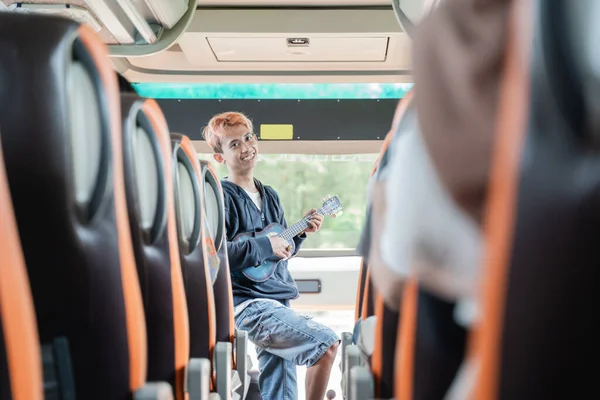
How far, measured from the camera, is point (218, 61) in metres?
4.30

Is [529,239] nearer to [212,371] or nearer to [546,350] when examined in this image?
[546,350]

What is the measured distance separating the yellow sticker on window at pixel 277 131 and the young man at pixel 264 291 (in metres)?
1.12

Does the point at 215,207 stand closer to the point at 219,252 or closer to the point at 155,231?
the point at 219,252

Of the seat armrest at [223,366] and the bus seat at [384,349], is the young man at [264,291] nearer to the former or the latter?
the seat armrest at [223,366]

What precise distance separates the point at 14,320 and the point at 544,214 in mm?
729

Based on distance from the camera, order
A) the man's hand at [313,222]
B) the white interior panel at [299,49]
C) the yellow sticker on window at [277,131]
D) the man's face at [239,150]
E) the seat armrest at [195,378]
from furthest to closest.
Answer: the yellow sticker on window at [277,131] < the white interior panel at [299,49] < the man's hand at [313,222] < the man's face at [239,150] < the seat armrest at [195,378]

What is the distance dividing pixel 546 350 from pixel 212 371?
4.63 feet

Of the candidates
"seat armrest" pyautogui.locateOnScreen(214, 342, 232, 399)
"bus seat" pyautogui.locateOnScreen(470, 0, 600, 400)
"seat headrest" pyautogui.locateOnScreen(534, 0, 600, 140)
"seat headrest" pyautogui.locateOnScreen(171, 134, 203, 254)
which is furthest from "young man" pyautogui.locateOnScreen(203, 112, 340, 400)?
"seat headrest" pyautogui.locateOnScreen(534, 0, 600, 140)

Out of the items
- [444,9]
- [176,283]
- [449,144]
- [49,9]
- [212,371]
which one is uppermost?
[49,9]

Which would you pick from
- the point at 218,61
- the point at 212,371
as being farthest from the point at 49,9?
the point at 212,371

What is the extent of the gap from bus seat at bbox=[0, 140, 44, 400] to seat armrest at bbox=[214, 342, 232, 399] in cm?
96

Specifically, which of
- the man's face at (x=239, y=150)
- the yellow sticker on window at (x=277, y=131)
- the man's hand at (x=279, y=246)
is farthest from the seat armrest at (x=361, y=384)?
the yellow sticker on window at (x=277, y=131)

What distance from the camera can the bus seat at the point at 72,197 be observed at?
2.95ft

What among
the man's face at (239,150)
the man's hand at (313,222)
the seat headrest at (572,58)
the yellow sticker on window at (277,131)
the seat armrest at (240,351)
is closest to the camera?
the seat headrest at (572,58)
